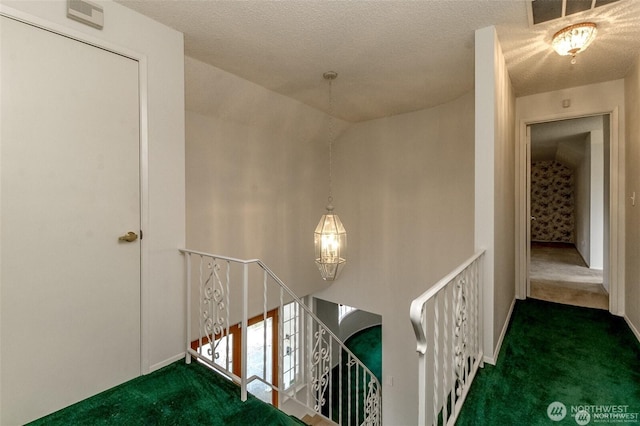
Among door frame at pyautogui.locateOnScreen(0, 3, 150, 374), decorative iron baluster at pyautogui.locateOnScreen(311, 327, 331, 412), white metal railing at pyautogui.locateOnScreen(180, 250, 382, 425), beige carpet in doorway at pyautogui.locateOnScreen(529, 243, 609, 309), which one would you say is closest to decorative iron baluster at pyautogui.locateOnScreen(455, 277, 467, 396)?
white metal railing at pyautogui.locateOnScreen(180, 250, 382, 425)

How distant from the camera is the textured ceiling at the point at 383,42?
1.96 m

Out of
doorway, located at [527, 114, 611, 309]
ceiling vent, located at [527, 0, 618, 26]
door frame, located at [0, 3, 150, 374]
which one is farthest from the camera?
doorway, located at [527, 114, 611, 309]

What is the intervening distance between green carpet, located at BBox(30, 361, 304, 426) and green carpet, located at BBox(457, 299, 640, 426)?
3.94 ft

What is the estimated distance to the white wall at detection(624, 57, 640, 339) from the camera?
248 cm

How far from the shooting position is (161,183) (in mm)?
2182

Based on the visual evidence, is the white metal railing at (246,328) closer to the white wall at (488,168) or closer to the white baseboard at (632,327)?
the white wall at (488,168)

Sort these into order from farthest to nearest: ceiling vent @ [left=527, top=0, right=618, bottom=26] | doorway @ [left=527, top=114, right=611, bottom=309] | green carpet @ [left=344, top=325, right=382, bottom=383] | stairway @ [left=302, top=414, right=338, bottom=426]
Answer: green carpet @ [left=344, top=325, right=382, bottom=383] < stairway @ [left=302, top=414, right=338, bottom=426] < doorway @ [left=527, top=114, right=611, bottom=309] < ceiling vent @ [left=527, top=0, right=618, bottom=26]

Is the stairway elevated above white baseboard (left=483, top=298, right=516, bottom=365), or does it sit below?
below

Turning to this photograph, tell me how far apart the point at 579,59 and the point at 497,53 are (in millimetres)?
1012

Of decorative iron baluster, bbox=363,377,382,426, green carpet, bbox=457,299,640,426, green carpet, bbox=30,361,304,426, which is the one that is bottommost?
decorative iron baluster, bbox=363,377,382,426

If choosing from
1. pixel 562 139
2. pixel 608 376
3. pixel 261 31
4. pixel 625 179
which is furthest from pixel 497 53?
pixel 562 139

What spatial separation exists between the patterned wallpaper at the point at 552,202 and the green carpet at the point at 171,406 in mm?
9060

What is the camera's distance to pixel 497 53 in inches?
86.1

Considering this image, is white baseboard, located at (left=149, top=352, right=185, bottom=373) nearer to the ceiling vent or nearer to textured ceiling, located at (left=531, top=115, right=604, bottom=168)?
the ceiling vent
